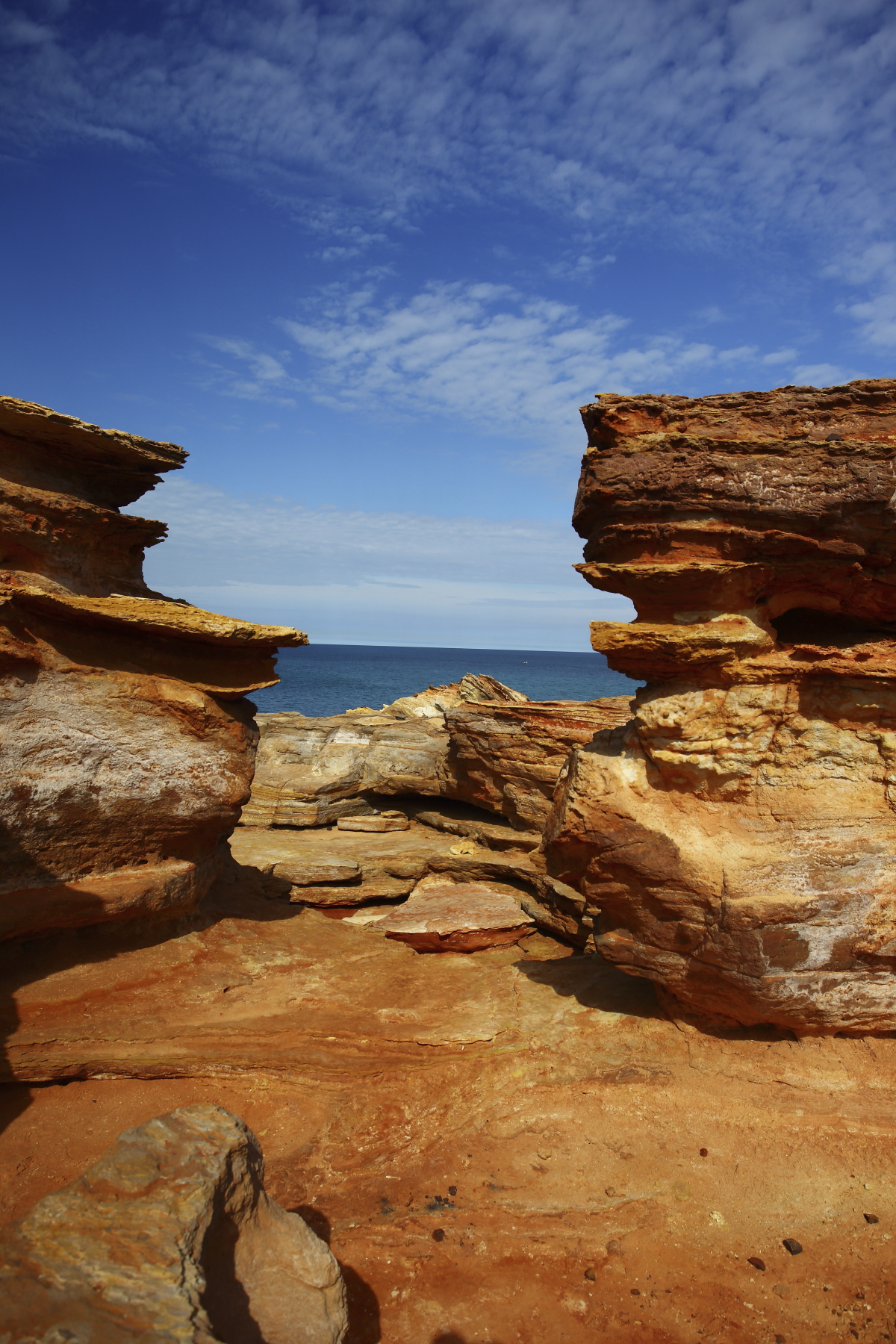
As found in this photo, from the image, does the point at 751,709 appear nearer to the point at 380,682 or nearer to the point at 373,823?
the point at 373,823

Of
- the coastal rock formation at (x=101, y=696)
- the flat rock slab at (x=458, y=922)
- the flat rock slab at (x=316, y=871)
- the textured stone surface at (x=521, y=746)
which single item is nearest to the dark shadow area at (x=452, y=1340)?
the flat rock slab at (x=458, y=922)

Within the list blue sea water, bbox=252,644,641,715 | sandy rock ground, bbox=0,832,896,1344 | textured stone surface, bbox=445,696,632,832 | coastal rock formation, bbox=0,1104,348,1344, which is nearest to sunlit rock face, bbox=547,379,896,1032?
sandy rock ground, bbox=0,832,896,1344

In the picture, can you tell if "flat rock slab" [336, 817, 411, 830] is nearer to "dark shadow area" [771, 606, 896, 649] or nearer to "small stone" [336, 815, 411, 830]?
"small stone" [336, 815, 411, 830]

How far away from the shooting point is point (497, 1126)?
5.68 meters

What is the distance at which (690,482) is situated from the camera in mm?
5957

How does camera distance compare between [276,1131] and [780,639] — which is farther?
[780,639]

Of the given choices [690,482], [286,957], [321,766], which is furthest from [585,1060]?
[321,766]

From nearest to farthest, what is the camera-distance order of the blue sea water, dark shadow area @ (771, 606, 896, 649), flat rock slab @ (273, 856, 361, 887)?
dark shadow area @ (771, 606, 896, 649), flat rock slab @ (273, 856, 361, 887), the blue sea water

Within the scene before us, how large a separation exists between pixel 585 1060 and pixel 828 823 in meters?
2.82

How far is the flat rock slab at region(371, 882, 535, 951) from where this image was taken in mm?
8469

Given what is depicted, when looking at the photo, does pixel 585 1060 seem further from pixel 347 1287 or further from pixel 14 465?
pixel 14 465

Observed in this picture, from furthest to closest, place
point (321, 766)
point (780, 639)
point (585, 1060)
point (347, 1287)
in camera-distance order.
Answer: point (321, 766) → point (780, 639) → point (585, 1060) → point (347, 1287)

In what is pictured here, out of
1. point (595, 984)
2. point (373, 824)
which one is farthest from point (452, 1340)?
point (373, 824)

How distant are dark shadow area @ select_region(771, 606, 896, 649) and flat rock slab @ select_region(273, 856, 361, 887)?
6.99 metres
